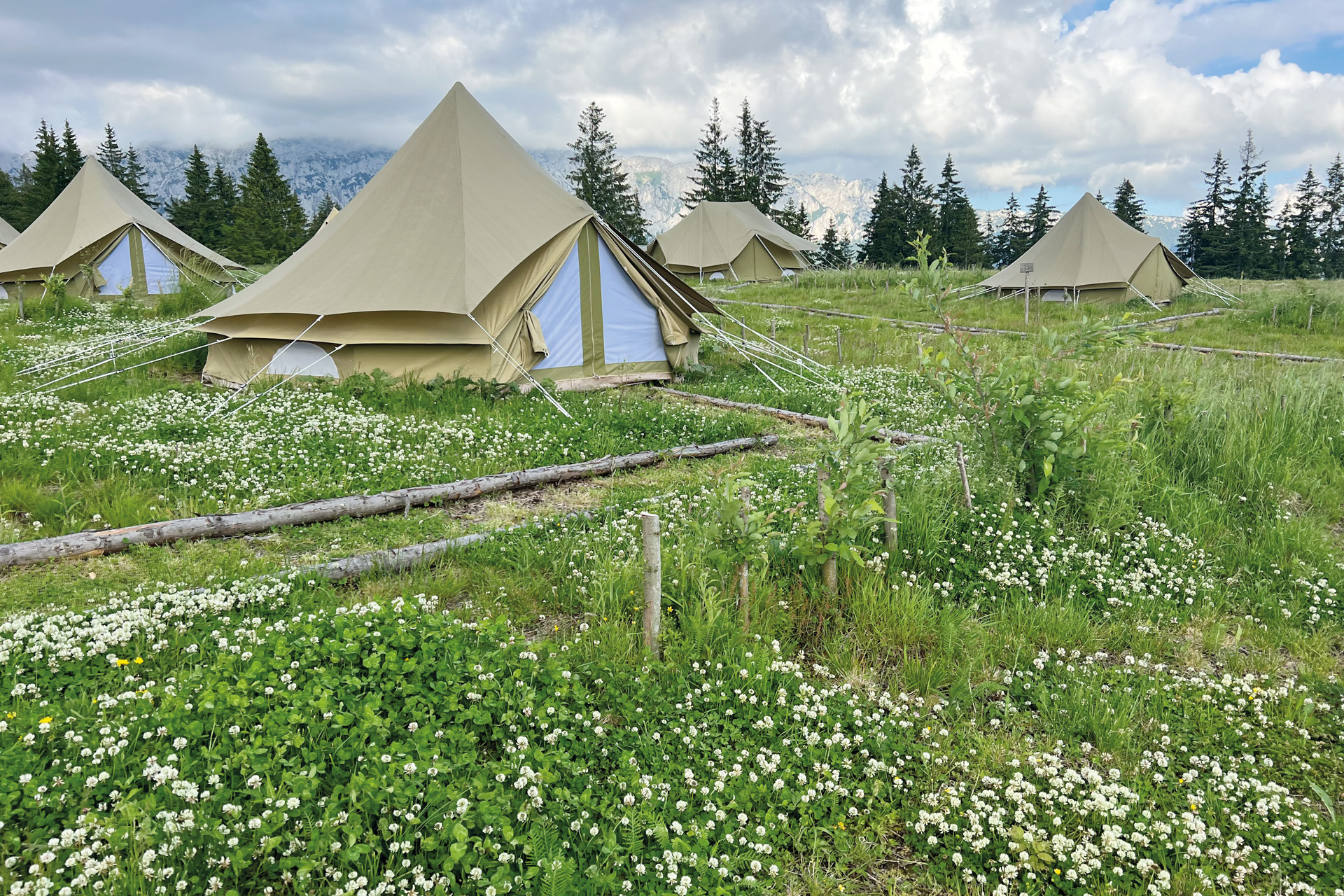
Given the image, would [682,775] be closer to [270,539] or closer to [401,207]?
[270,539]

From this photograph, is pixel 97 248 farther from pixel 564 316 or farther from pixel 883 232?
pixel 883 232

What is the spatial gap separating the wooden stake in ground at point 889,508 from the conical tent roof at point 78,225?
2758cm

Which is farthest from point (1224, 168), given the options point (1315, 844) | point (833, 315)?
point (1315, 844)

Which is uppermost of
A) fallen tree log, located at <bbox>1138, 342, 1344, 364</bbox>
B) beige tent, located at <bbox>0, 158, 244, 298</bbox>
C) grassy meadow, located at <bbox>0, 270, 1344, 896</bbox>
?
beige tent, located at <bbox>0, 158, 244, 298</bbox>

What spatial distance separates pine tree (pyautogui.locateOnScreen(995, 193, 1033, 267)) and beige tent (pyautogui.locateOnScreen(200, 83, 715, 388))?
5312 centimetres

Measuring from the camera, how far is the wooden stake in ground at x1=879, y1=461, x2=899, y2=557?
18.4 feet

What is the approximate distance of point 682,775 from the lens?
3.65m

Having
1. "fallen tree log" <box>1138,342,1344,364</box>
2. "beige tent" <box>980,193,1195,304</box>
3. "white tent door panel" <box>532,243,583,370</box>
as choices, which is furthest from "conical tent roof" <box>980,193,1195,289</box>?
"white tent door panel" <box>532,243,583,370</box>

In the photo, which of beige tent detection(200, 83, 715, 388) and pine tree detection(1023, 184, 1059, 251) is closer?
beige tent detection(200, 83, 715, 388)

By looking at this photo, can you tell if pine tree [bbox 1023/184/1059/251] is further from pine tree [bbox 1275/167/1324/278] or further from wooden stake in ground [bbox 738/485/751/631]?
wooden stake in ground [bbox 738/485/751/631]

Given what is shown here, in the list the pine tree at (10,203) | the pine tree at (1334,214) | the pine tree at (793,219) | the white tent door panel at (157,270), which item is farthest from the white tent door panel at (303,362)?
the pine tree at (1334,214)

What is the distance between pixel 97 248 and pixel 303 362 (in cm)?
1841

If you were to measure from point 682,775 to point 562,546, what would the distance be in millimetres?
2685

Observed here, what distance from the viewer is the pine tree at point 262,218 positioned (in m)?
45.1
